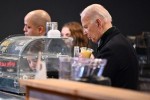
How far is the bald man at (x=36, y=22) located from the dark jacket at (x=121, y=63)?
2.48 ft

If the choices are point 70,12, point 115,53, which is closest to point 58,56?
point 115,53

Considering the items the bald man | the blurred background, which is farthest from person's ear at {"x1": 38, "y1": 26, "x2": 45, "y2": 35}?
the blurred background

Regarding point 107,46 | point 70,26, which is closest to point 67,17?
point 70,26

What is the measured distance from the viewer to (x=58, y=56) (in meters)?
2.86

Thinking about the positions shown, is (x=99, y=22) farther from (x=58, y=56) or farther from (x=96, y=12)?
(x=58, y=56)

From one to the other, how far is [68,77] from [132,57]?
2.52 feet

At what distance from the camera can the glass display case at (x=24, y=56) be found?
2.75 meters

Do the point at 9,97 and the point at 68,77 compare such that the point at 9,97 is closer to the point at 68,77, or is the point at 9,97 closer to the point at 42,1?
the point at 68,77

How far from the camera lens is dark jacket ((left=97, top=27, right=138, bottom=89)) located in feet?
7.85

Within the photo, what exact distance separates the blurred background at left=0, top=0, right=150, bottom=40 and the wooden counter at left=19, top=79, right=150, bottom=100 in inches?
128

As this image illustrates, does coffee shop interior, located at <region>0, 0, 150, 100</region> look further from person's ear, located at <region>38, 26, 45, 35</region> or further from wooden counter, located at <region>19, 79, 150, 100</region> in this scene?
person's ear, located at <region>38, 26, 45, 35</region>

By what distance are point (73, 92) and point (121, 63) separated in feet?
3.30

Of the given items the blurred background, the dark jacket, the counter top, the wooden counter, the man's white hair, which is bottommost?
the counter top

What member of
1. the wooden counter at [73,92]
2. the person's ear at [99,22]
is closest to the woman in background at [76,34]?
the person's ear at [99,22]
